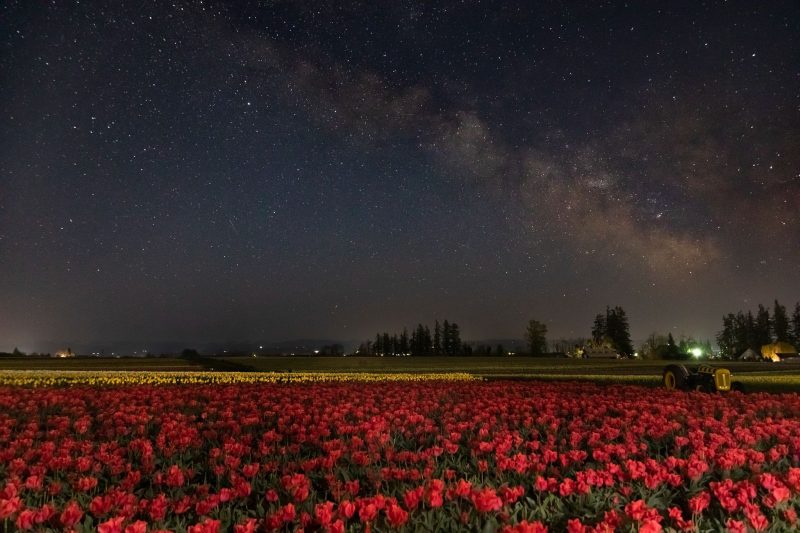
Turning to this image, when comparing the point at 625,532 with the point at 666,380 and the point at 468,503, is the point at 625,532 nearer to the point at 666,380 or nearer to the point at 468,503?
the point at 468,503

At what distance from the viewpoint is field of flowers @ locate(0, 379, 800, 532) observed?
12.6 feet

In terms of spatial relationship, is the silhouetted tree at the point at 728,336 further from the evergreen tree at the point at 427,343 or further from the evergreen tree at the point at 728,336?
the evergreen tree at the point at 427,343

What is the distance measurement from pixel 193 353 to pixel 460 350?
70.7m

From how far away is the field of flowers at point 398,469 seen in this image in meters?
3.84

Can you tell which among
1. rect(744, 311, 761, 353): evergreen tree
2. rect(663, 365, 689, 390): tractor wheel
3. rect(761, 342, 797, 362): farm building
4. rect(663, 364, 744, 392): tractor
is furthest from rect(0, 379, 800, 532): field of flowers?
rect(744, 311, 761, 353): evergreen tree

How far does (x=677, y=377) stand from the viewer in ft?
56.3

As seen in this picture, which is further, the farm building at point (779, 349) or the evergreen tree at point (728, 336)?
the evergreen tree at point (728, 336)

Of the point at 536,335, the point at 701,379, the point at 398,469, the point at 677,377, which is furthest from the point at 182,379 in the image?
the point at 536,335

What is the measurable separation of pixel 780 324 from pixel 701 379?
116487 mm

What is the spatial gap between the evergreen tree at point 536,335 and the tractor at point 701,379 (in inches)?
3840

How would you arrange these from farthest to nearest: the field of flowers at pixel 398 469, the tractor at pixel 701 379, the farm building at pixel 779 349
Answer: the farm building at pixel 779 349
the tractor at pixel 701 379
the field of flowers at pixel 398 469

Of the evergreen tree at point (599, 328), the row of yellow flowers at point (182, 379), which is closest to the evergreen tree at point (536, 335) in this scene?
the evergreen tree at point (599, 328)

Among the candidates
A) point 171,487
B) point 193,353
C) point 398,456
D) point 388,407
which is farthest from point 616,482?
point 193,353

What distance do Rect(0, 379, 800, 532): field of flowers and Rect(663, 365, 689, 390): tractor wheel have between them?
651 cm
